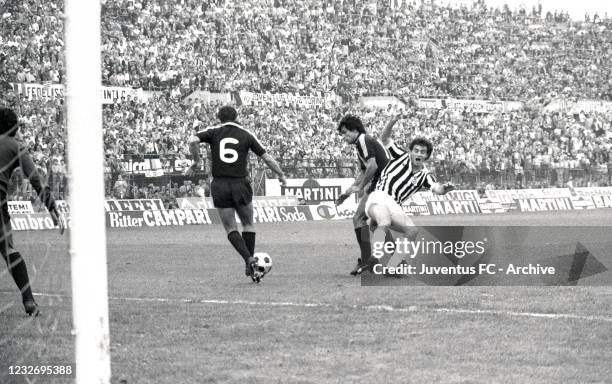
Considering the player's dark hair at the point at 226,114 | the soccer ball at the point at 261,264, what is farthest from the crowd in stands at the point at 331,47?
the soccer ball at the point at 261,264

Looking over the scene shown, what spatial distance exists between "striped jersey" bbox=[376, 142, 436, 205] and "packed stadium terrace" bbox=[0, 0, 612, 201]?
553 inches

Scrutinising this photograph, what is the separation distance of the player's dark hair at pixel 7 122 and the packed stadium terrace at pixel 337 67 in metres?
15.8

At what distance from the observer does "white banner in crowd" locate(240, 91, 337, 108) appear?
37.9 m

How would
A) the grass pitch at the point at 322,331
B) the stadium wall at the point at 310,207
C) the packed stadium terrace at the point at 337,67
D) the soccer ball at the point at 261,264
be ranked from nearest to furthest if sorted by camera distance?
the grass pitch at the point at 322,331 → the soccer ball at the point at 261,264 → the stadium wall at the point at 310,207 → the packed stadium terrace at the point at 337,67

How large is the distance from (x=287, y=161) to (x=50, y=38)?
28.2 ft

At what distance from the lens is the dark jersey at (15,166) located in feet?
25.8

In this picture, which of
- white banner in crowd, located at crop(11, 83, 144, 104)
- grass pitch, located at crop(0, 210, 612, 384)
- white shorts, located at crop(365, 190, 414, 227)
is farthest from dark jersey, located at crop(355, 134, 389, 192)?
white banner in crowd, located at crop(11, 83, 144, 104)

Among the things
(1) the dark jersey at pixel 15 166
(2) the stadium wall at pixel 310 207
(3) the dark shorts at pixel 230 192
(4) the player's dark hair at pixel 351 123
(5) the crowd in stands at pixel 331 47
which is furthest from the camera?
(5) the crowd in stands at pixel 331 47

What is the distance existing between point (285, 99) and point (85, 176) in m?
35.6

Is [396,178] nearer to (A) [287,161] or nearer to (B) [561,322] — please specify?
(B) [561,322]

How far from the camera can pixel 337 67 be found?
43844 mm

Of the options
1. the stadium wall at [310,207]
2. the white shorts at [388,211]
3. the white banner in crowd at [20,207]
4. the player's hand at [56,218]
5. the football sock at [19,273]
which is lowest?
the stadium wall at [310,207]

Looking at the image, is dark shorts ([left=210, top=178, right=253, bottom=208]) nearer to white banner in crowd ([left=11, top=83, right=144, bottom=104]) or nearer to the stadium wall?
the stadium wall

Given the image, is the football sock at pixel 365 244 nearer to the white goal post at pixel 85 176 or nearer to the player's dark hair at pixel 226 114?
the player's dark hair at pixel 226 114
